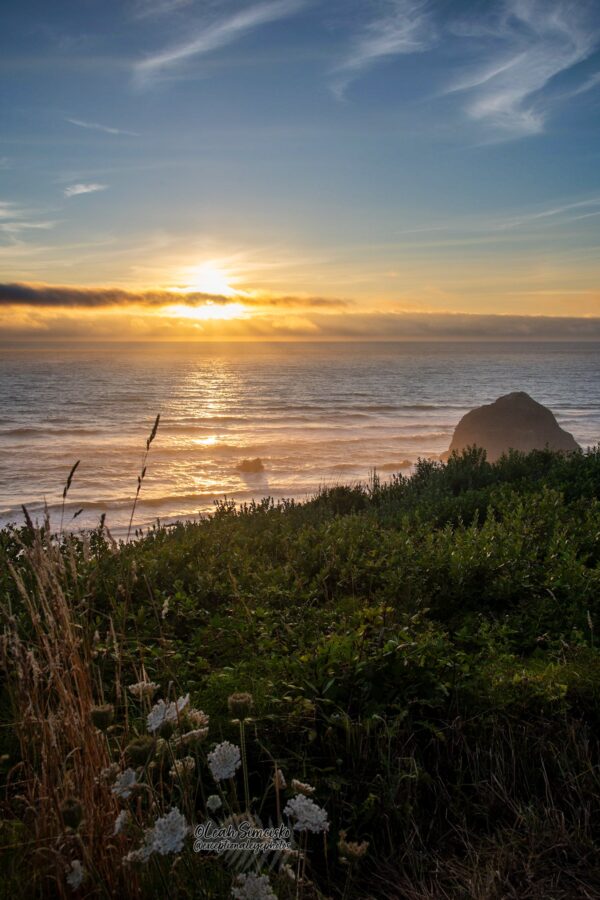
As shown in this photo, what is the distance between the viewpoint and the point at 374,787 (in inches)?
135

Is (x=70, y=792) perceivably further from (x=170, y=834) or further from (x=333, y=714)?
(x=333, y=714)

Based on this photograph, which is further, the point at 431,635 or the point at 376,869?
the point at 431,635

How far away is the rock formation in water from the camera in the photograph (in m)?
31.3

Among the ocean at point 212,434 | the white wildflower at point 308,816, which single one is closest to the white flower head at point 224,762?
the white wildflower at point 308,816

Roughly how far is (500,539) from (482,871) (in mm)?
3910

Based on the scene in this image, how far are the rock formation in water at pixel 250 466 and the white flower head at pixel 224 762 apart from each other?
29.0m

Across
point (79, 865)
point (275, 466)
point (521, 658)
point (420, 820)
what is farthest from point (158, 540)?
point (275, 466)

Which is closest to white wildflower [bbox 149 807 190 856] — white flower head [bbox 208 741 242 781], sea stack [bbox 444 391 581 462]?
white flower head [bbox 208 741 242 781]

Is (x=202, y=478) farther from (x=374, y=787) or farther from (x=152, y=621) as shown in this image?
(x=374, y=787)

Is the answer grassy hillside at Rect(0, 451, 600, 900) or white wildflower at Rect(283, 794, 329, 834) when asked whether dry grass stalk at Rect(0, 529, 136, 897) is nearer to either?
grassy hillside at Rect(0, 451, 600, 900)

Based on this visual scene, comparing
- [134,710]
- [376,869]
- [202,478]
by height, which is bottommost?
[202,478]

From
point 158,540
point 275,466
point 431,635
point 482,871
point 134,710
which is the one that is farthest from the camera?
point 275,466

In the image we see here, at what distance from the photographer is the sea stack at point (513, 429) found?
73.9 feet

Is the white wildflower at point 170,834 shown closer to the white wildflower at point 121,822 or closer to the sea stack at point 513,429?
the white wildflower at point 121,822
